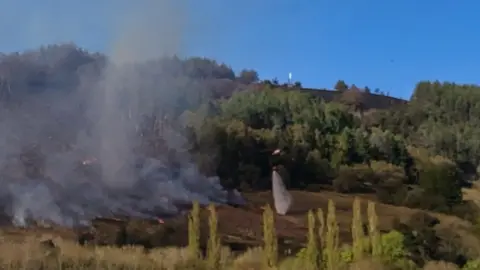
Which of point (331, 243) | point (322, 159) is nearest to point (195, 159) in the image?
point (322, 159)

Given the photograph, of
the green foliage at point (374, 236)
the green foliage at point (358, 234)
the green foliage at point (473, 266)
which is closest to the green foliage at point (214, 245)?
the green foliage at point (358, 234)

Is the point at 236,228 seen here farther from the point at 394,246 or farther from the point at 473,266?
the point at 473,266

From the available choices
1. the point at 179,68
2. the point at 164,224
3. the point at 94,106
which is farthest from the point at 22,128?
the point at 179,68

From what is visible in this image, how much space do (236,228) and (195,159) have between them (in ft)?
29.2

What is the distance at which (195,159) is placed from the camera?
40.2 meters

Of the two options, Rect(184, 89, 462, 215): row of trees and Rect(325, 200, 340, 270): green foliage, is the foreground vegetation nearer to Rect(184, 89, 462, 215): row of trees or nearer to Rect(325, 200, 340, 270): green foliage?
Rect(325, 200, 340, 270): green foliage

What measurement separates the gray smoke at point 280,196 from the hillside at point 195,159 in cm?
55

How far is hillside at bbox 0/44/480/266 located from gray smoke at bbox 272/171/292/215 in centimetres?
55

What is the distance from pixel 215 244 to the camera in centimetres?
1867

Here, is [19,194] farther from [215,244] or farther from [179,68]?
[179,68]

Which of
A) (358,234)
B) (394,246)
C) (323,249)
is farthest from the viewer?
(394,246)

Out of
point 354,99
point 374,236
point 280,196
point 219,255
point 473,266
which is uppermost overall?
point 354,99

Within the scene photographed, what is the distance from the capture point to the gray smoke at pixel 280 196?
3656cm

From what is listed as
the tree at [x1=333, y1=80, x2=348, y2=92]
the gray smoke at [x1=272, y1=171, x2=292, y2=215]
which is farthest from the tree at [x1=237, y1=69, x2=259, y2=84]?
the gray smoke at [x1=272, y1=171, x2=292, y2=215]
